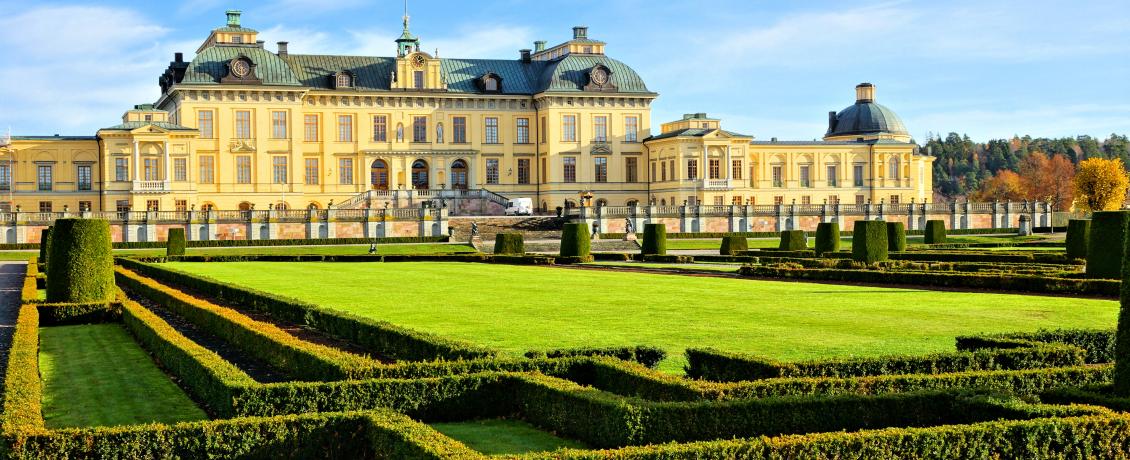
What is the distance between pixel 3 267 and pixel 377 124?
3247 centimetres

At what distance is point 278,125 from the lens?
220ft

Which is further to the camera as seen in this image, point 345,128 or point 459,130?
point 459,130

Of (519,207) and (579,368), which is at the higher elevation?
(519,207)

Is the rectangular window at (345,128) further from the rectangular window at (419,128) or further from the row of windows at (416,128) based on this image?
the rectangular window at (419,128)

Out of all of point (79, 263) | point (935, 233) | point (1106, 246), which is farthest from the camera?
point (935, 233)

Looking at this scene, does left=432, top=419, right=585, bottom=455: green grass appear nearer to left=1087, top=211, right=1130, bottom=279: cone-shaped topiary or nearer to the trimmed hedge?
left=1087, top=211, right=1130, bottom=279: cone-shaped topiary

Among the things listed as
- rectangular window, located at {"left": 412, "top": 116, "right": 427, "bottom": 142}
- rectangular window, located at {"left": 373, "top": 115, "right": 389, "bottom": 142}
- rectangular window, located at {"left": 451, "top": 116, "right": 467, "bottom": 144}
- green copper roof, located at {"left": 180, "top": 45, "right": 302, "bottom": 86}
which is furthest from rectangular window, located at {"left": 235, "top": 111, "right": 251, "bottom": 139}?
rectangular window, located at {"left": 451, "top": 116, "right": 467, "bottom": 144}

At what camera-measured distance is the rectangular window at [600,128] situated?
72.4 m

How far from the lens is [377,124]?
228 ft

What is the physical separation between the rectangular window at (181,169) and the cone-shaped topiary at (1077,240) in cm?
4659

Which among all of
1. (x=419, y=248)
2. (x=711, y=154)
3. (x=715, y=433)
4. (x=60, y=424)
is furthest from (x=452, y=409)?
(x=711, y=154)

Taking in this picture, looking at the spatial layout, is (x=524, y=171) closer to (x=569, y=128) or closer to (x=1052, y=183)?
(x=569, y=128)

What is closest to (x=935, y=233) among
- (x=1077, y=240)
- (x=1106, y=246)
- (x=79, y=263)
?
(x=1077, y=240)

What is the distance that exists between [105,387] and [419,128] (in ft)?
191
